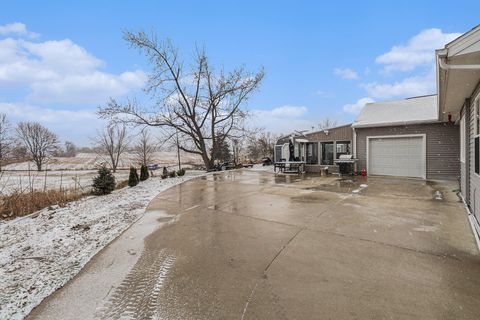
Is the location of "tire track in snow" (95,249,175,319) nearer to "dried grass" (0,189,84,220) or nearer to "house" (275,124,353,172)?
"dried grass" (0,189,84,220)

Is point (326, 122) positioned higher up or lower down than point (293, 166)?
higher up

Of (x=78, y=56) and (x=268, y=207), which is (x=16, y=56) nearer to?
(x=78, y=56)

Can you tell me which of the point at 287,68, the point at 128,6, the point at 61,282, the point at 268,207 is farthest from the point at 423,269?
the point at 287,68

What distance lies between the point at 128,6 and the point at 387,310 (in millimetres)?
11298

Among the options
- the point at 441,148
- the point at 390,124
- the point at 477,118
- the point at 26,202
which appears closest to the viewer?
the point at 477,118

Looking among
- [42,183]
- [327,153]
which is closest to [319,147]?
[327,153]

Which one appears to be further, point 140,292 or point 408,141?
point 408,141

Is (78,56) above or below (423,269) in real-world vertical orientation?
above

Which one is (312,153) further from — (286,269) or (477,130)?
(286,269)

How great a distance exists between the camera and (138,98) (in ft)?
50.2

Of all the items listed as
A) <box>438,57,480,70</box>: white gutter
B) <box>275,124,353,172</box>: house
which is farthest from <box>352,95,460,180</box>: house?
<box>438,57,480,70</box>: white gutter

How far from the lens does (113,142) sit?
29.6 metres

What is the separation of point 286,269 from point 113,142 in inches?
1258

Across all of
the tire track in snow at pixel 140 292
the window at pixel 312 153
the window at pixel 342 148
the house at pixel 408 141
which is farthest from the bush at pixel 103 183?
the house at pixel 408 141
